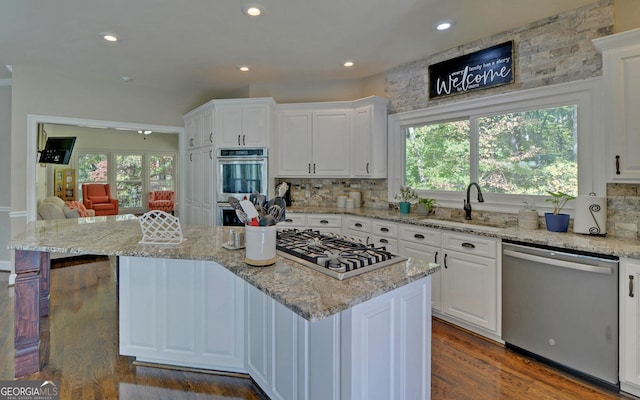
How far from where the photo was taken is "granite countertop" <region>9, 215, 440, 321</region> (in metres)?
1.15

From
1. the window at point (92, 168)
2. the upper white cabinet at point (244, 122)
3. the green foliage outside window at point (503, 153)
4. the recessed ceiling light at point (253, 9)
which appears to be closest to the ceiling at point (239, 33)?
the recessed ceiling light at point (253, 9)

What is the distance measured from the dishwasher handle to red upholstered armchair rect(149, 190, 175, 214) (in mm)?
10371

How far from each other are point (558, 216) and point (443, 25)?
1911 mm

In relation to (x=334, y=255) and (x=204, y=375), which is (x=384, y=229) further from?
(x=204, y=375)

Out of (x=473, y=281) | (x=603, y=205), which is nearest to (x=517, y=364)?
(x=473, y=281)

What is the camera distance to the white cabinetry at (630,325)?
1878 mm

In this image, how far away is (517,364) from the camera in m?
2.28

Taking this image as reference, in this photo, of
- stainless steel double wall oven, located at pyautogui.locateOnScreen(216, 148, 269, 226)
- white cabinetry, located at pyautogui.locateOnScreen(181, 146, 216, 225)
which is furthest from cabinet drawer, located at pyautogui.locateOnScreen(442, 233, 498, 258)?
white cabinetry, located at pyautogui.locateOnScreen(181, 146, 216, 225)

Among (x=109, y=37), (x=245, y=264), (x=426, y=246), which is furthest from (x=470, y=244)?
(x=109, y=37)

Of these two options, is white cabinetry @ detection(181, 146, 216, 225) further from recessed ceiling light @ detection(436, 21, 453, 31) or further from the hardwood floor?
recessed ceiling light @ detection(436, 21, 453, 31)

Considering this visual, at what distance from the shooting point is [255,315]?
1.87 meters

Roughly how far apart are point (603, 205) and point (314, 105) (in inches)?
125

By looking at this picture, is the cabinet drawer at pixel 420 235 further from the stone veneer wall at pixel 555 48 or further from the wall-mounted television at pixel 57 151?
the wall-mounted television at pixel 57 151

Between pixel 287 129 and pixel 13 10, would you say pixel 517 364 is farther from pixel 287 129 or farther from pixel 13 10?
pixel 13 10
